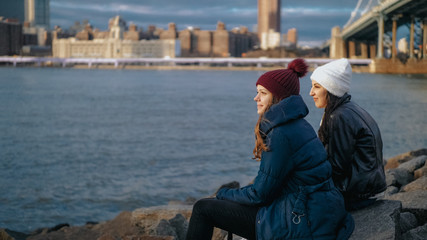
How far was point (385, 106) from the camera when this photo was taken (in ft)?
77.8

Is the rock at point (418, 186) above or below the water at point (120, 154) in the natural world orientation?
above

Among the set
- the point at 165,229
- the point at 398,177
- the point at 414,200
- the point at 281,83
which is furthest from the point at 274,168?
the point at 398,177

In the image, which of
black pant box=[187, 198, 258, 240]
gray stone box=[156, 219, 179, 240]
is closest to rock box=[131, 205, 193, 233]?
gray stone box=[156, 219, 179, 240]

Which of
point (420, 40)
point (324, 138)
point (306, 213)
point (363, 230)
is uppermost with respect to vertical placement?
point (420, 40)

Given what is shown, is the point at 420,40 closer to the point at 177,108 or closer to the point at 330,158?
the point at 177,108

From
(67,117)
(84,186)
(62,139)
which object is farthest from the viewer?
(67,117)

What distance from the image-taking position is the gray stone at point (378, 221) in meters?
2.54

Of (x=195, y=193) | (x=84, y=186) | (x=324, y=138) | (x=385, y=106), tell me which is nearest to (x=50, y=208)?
(x=84, y=186)

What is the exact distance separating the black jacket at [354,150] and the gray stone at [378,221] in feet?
0.31

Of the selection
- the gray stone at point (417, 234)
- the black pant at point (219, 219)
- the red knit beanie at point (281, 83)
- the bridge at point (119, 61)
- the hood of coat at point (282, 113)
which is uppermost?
the bridge at point (119, 61)

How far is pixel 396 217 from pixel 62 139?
12.1m

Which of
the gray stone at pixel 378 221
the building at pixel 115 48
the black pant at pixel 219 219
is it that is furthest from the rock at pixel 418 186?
the building at pixel 115 48

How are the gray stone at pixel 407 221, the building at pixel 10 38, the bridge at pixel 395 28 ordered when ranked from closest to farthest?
the gray stone at pixel 407 221 → the bridge at pixel 395 28 → the building at pixel 10 38

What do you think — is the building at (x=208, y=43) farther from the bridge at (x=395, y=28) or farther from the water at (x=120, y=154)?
the water at (x=120, y=154)
